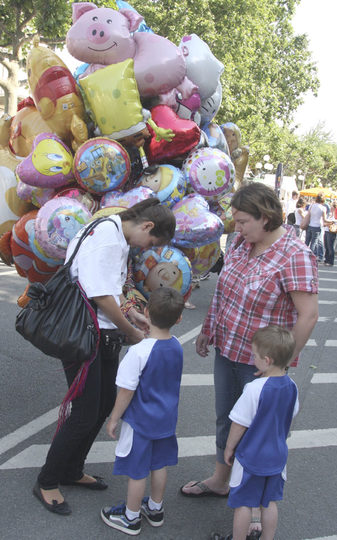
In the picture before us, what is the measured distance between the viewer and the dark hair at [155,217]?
8.04 ft

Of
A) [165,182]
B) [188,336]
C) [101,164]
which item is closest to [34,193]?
[101,164]

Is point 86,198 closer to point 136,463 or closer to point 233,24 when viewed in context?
point 136,463

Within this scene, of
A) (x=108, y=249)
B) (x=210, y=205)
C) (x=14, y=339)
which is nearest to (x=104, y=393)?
(x=108, y=249)

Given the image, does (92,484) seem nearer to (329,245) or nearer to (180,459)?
(180,459)

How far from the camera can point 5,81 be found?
12.2m

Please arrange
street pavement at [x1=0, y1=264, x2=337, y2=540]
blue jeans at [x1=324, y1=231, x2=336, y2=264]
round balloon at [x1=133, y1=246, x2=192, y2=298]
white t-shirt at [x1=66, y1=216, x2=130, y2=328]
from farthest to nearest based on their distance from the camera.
Result: blue jeans at [x1=324, y1=231, x2=336, y2=264] → round balloon at [x1=133, y1=246, x2=192, y2=298] → street pavement at [x1=0, y1=264, x2=337, y2=540] → white t-shirt at [x1=66, y1=216, x2=130, y2=328]

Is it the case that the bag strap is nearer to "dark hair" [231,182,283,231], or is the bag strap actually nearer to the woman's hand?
"dark hair" [231,182,283,231]

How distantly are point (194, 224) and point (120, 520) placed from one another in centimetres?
174

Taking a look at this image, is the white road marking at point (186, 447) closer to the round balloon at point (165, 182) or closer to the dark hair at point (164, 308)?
the dark hair at point (164, 308)

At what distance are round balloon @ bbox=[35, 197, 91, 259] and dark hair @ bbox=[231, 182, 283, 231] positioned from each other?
1.04 m

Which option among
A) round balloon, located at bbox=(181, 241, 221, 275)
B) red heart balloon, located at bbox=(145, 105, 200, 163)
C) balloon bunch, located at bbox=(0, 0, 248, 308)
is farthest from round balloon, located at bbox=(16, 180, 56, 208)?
round balloon, located at bbox=(181, 241, 221, 275)

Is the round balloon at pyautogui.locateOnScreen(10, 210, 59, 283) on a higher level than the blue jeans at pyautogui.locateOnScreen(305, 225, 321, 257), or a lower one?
higher

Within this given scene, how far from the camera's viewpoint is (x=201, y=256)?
11.5 ft

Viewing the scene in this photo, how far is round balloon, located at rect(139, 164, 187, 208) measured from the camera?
10.4 feet
